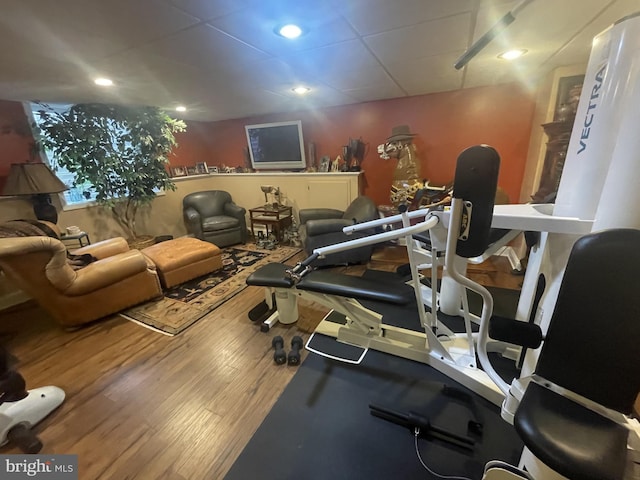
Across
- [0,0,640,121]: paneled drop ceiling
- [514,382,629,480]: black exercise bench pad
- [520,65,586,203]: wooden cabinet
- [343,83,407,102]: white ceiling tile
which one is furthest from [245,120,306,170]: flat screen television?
[514,382,629,480]: black exercise bench pad

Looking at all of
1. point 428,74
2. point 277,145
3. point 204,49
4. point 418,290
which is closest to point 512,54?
point 428,74

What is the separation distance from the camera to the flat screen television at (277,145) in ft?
13.9

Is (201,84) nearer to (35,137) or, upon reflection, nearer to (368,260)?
(35,137)

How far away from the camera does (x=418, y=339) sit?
183 cm

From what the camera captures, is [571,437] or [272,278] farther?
[272,278]

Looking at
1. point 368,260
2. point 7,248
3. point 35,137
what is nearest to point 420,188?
point 368,260

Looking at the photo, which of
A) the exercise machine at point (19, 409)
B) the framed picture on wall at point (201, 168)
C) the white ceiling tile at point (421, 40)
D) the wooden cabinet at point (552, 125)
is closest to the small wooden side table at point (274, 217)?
the framed picture on wall at point (201, 168)

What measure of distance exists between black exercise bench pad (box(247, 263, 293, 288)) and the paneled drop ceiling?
1581 millimetres

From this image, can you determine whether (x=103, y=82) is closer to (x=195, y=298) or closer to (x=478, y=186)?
(x=195, y=298)

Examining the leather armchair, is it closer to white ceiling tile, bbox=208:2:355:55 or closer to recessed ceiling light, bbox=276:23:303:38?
white ceiling tile, bbox=208:2:355:55

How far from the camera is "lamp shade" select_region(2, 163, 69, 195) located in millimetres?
2592

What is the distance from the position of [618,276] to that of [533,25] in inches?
62.8

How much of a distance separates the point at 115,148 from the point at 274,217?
2.21 m

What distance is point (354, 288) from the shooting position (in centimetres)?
176
